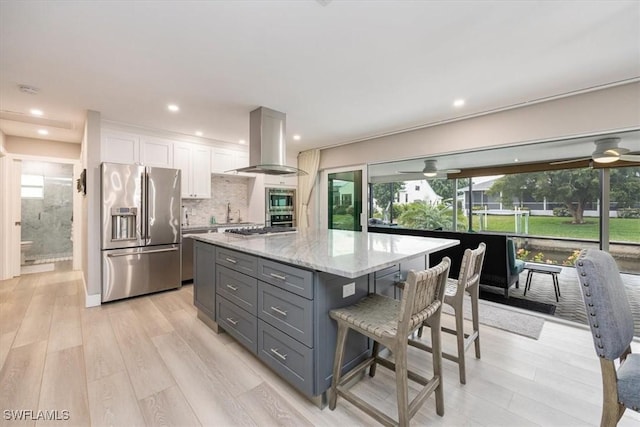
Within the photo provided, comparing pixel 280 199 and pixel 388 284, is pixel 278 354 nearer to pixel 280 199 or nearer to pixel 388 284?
pixel 388 284

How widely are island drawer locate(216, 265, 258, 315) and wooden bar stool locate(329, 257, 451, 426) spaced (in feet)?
2.41

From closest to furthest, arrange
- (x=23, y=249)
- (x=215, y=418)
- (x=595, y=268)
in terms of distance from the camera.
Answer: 1. (x=595, y=268)
2. (x=215, y=418)
3. (x=23, y=249)

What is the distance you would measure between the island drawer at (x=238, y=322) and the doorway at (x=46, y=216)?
15.9 feet

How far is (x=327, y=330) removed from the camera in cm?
165

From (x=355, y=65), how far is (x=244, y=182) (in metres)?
3.72

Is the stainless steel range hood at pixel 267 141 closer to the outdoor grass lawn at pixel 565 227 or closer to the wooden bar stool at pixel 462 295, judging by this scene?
the wooden bar stool at pixel 462 295

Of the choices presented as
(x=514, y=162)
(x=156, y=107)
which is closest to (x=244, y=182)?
(x=156, y=107)

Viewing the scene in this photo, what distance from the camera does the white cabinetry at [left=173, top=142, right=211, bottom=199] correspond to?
4.33 m

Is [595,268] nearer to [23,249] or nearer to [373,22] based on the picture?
[373,22]

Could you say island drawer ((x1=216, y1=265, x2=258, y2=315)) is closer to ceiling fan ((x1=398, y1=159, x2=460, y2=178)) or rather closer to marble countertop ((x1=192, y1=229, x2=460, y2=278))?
marble countertop ((x1=192, y1=229, x2=460, y2=278))

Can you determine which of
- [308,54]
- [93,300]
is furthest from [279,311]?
[93,300]

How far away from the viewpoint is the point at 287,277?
173 centimetres

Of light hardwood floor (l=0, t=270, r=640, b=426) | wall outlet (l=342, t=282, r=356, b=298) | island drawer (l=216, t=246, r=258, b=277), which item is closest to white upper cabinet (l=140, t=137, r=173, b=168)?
light hardwood floor (l=0, t=270, r=640, b=426)

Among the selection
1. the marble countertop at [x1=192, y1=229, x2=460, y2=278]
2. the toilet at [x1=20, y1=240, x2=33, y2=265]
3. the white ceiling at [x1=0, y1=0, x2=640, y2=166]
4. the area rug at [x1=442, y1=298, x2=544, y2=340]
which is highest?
the white ceiling at [x1=0, y1=0, x2=640, y2=166]
